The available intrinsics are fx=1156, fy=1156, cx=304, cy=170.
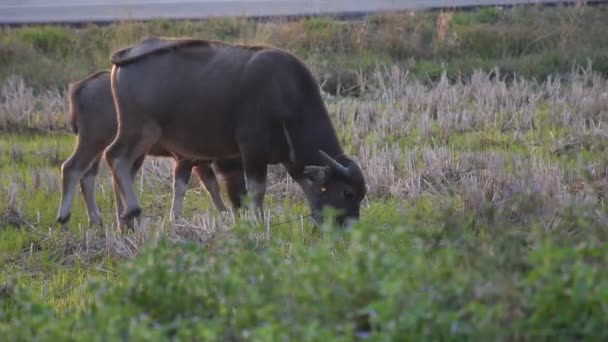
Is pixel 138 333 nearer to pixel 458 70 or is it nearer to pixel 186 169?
pixel 186 169

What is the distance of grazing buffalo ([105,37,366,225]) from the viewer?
905 cm

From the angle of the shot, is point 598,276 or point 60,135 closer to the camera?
point 598,276

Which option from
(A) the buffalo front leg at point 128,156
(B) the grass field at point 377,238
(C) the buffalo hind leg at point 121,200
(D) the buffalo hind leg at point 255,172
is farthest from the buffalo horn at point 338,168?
(C) the buffalo hind leg at point 121,200

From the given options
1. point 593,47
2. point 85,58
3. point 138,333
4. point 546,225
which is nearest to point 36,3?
point 85,58

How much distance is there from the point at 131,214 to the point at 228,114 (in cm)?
110

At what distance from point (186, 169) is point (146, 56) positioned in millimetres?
1256

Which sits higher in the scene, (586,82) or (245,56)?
(245,56)

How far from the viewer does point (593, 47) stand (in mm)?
16094

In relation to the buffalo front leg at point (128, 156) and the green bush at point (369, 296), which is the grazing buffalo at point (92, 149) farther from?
the green bush at point (369, 296)

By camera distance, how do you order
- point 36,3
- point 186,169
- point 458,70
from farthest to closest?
point 36,3 < point 458,70 < point 186,169

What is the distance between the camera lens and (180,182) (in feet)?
32.7

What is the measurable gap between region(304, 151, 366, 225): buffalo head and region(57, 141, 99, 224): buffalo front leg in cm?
195

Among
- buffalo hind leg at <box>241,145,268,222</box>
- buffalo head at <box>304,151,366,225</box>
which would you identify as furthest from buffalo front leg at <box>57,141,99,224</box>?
buffalo head at <box>304,151,366,225</box>

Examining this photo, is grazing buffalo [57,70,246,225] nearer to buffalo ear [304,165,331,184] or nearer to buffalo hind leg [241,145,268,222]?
buffalo hind leg [241,145,268,222]
